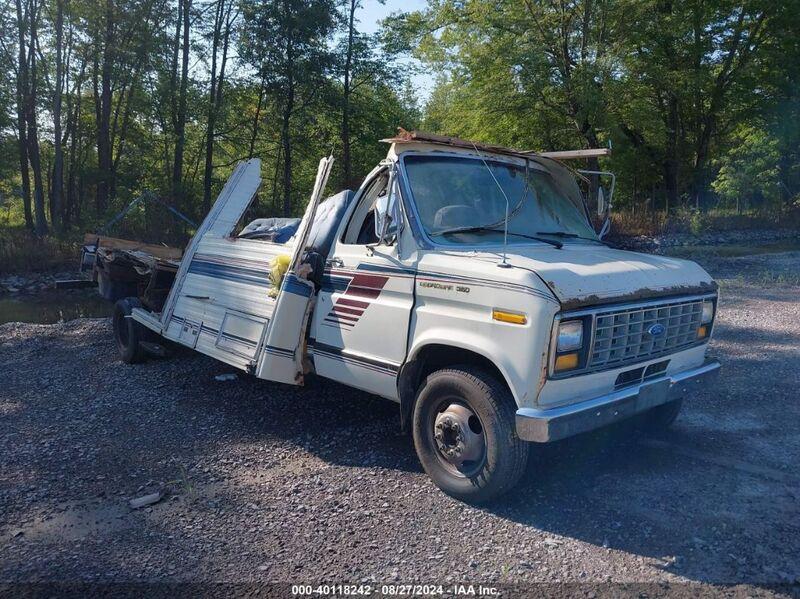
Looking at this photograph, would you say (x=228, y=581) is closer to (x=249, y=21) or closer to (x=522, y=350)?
(x=522, y=350)

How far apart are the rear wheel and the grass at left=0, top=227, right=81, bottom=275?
1417 centimetres

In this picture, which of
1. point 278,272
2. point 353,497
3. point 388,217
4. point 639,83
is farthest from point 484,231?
point 639,83

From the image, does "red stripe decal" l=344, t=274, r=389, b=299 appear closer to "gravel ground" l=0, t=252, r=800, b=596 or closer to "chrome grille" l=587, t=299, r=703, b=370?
"gravel ground" l=0, t=252, r=800, b=596

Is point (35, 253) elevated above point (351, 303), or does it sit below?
below

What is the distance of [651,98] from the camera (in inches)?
971

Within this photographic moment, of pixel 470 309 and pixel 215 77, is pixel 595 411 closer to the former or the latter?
pixel 470 309

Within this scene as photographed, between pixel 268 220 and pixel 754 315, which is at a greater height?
pixel 268 220

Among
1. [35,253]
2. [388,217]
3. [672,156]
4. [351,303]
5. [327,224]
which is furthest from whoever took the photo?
[672,156]

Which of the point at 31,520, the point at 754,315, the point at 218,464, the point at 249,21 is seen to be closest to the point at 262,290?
the point at 218,464

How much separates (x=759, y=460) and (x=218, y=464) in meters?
4.07

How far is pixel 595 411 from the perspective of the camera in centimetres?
390

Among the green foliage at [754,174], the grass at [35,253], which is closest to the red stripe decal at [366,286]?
the grass at [35,253]

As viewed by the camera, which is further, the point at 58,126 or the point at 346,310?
the point at 58,126

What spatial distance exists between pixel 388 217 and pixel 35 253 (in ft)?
64.0
